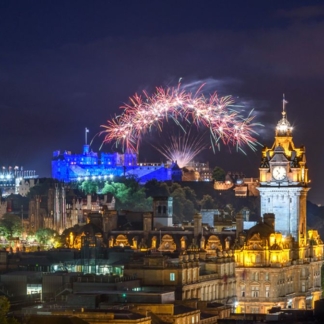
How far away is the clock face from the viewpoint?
18412 centimetres

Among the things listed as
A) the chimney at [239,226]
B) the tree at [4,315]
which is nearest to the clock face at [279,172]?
the chimney at [239,226]

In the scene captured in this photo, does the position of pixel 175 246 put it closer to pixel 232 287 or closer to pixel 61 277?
pixel 232 287

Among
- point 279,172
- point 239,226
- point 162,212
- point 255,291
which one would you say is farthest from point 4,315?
point 162,212

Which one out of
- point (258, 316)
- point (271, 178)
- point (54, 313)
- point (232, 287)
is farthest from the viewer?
point (271, 178)

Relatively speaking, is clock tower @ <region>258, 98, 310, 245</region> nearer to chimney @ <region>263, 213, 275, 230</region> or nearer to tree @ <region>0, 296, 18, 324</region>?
chimney @ <region>263, 213, 275, 230</region>

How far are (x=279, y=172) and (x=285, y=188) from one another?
1.69 metres

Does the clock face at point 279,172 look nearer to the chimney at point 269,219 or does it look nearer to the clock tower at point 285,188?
the clock tower at point 285,188

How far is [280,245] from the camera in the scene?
172 meters

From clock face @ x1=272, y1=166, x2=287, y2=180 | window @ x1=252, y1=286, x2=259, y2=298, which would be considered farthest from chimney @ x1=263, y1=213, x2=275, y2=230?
clock face @ x1=272, y1=166, x2=287, y2=180

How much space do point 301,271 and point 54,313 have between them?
6986cm

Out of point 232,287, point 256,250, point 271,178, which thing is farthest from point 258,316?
point 271,178

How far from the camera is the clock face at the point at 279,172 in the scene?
184 m

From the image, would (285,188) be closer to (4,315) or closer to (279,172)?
(279,172)

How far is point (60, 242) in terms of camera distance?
176 meters
